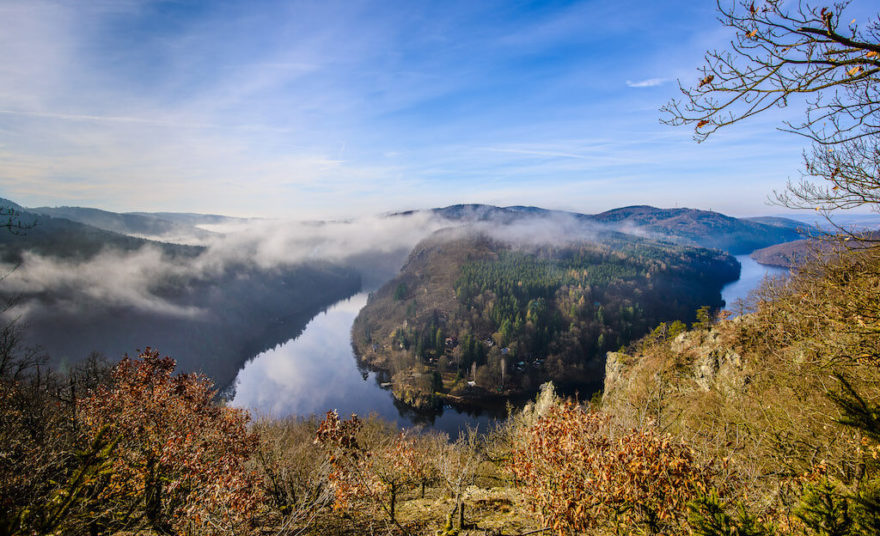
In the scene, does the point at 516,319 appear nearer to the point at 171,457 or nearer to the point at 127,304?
the point at 171,457

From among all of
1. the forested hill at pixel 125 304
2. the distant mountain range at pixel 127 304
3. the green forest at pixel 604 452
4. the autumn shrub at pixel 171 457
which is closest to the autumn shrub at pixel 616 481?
the green forest at pixel 604 452

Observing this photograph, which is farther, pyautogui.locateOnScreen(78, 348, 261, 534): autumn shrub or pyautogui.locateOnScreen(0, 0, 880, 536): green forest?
pyautogui.locateOnScreen(78, 348, 261, 534): autumn shrub

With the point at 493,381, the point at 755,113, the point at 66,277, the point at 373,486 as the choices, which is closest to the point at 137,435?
the point at 373,486

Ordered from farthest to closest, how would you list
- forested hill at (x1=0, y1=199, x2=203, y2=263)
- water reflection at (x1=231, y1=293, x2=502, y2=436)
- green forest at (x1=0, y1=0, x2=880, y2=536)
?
1. forested hill at (x1=0, y1=199, x2=203, y2=263)
2. water reflection at (x1=231, y1=293, x2=502, y2=436)
3. green forest at (x1=0, y1=0, x2=880, y2=536)

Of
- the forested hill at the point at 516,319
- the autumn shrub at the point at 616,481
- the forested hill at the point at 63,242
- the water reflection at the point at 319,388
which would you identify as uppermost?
the forested hill at the point at 63,242

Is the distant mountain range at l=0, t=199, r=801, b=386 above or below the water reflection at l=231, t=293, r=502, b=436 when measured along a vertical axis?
above

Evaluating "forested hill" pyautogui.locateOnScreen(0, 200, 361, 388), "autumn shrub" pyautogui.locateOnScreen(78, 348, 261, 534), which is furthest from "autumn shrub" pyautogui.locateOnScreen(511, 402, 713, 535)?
"forested hill" pyautogui.locateOnScreen(0, 200, 361, 388)

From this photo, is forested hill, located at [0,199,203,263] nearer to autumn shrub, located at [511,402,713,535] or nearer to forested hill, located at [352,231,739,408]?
forested hill, located at [352,231,739,408]

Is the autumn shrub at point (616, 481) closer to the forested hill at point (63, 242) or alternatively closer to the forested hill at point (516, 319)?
the forested hill at point (516, 319)

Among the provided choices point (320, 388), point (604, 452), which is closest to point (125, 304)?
point (320, 388)
